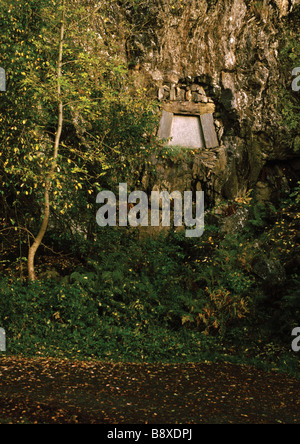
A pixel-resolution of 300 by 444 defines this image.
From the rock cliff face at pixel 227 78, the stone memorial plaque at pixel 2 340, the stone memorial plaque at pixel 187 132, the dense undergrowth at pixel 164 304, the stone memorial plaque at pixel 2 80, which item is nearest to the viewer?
the stone memorial plaque at pixel 2 340

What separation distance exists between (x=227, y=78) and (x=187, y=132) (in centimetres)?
237

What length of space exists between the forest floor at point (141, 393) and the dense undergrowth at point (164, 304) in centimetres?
59

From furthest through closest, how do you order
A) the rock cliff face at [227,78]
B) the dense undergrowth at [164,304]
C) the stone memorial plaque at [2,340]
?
1. the rock cliff face at [227,78]
2. the dense undergrowth at [164,304]
3. the stone memorial plaque at [2,340]

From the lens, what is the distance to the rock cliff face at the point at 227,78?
44.7 feet

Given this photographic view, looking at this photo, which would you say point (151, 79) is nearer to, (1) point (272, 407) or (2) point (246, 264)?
(2) point (246, 264)

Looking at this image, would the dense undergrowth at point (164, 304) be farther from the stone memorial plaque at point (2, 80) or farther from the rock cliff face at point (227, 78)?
the stone memorial plaque at point (2, 80)

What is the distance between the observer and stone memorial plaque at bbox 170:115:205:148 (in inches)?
543

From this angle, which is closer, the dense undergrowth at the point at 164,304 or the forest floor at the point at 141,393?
the forest floor at the point at 141,393

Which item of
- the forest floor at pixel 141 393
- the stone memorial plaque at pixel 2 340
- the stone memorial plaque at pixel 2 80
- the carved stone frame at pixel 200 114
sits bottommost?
the forest floor at pixel 141 393

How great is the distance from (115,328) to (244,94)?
964cm

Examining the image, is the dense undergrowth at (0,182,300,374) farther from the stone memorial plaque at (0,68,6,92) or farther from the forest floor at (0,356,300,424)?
the stone memorial plaque at (0,68,6,92)

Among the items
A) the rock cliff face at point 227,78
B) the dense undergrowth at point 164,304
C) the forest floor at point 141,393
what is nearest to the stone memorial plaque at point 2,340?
the dense undergrowth at point 164,304

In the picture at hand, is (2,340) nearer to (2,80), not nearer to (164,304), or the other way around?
(164,304)
